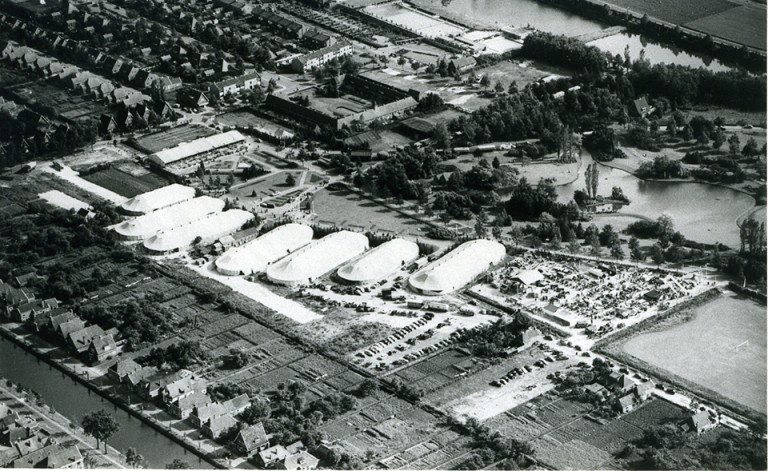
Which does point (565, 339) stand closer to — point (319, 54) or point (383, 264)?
point (383, 264)

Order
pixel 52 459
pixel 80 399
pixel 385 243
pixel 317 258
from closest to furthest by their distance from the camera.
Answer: pixel 52 459 < pixel 80 399 < pixel 317 258 < pixel 385 243

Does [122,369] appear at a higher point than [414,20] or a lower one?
lower

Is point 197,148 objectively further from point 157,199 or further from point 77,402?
point 77,402

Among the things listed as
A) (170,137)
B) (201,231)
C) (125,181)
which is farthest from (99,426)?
(170,137)

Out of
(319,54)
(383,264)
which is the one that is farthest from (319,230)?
(319,54)

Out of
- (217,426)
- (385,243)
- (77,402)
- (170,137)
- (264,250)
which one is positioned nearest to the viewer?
(217,426)

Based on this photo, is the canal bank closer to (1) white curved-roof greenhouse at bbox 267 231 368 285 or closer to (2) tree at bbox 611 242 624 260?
(1) white curved-roof greenhouse at bbox 267 231 368 285

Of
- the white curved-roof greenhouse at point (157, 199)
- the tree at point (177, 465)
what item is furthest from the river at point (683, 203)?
the tree at point (177, 465)

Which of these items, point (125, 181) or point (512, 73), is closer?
point (125, 181)
